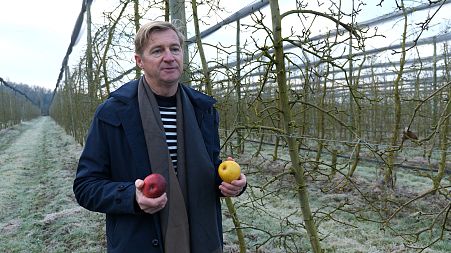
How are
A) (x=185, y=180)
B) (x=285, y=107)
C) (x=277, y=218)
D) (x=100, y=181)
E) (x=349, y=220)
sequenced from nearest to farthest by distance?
(x=100, y=181) < (x=185, y=180) < (x=285, y=107) < (x=277, y=218) < (x=349, y=220)

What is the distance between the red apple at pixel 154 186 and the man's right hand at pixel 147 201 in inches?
0.6

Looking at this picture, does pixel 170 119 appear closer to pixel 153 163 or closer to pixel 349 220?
pixel 153 163

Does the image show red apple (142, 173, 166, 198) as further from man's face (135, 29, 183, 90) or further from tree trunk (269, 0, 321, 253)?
tree trunk (269, 0, 321, 253)

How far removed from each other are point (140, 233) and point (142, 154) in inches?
12.5

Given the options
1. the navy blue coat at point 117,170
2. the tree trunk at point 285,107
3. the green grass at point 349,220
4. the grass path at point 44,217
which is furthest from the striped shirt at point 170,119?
the grass path at point 44,217

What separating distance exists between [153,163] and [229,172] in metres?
0.31

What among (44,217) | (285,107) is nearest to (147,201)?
(285,107)

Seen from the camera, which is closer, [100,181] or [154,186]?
[154,186]

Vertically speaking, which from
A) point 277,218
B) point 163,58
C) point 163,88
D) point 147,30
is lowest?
point 277,218

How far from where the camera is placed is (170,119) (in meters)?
1.78

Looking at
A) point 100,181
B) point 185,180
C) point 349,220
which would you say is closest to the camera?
point 100,181

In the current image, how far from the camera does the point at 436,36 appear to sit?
11.1 m

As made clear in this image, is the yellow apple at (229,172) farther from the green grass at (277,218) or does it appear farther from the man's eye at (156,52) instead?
the green grass at (277,218)

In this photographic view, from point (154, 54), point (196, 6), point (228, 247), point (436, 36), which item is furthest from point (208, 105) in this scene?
point (436, 36)
